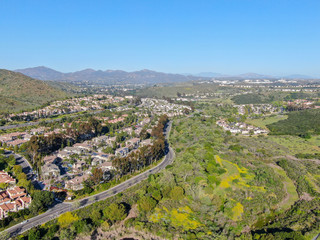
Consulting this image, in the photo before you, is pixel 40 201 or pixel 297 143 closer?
pixel 40 201

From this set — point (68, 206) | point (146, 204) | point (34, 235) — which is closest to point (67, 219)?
point (34, 235)

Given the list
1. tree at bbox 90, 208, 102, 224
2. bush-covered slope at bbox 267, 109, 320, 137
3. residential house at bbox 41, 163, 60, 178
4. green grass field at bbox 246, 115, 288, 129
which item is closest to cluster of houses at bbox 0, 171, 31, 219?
residential house at bbox 41, 163, 60, 178

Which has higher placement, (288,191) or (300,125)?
(300,125)

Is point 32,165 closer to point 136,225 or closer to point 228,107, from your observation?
point 136,225

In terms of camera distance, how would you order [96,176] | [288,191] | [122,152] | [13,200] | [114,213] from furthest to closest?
1. [122,152]
2. [96,176]
3. [288,191]
4. [13,200]
5. [114,213]

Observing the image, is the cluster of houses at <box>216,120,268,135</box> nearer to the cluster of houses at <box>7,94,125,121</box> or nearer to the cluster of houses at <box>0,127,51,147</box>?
the cluster of houses at <box>0,127,51,147</box>

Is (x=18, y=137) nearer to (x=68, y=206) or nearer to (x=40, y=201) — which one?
(x=40, y=201)

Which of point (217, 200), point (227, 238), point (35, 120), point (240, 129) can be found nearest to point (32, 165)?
point (217, 200)

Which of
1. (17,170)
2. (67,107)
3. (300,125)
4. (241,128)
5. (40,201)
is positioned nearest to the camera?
(40,201)
